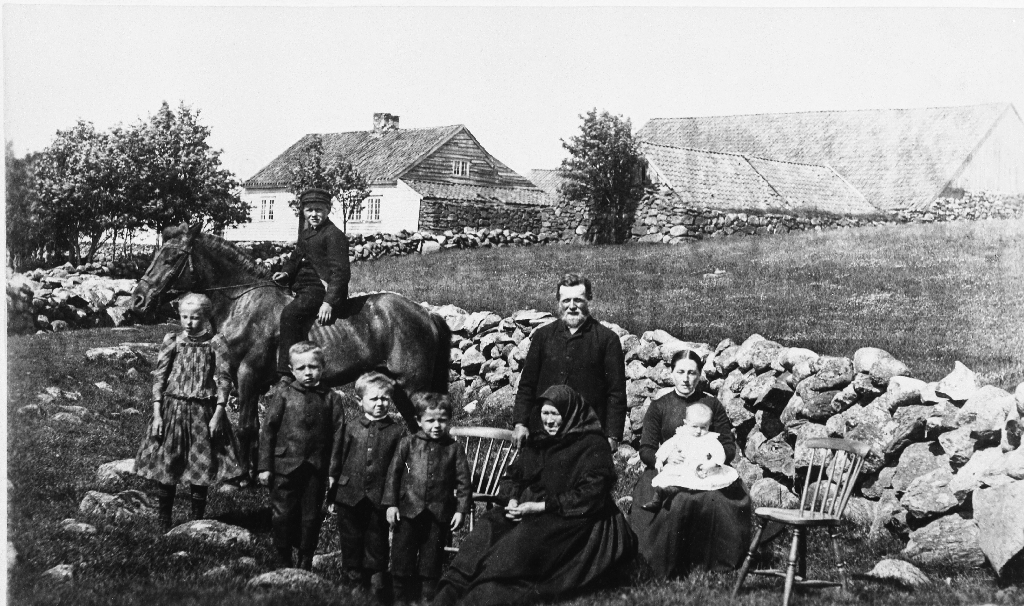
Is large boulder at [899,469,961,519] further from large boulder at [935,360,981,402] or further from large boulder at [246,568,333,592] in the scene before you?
large boulder at [246,568,333,592]

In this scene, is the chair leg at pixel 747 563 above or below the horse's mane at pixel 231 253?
below

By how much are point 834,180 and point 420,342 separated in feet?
18.6

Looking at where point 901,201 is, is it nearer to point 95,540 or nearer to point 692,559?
point 692,559

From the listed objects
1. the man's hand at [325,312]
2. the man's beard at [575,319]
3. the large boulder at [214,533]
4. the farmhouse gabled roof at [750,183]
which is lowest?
the large boulder at [214,533]

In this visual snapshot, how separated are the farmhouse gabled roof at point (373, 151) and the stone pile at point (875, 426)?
1.84 meters

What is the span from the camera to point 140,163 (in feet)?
29.6

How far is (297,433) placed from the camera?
616 centimetres

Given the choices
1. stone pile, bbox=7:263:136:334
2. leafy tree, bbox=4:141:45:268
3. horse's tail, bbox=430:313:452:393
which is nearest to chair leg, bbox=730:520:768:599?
horse's tail, bbox=430:313:452:393

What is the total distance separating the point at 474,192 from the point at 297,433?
4.61 metres

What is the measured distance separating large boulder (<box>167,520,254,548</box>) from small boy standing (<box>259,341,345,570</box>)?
0.47 metres

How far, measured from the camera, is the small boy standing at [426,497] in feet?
19.4

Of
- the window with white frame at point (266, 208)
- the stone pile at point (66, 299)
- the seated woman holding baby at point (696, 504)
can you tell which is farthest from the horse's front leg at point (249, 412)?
the seated woman holding baby at point (696, 504)

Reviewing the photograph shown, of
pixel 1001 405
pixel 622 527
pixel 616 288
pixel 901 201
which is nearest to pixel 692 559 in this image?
pixel 622 527

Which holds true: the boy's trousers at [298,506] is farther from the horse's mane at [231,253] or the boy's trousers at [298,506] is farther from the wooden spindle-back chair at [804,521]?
the wooden spindle-back chair at [804,521]
